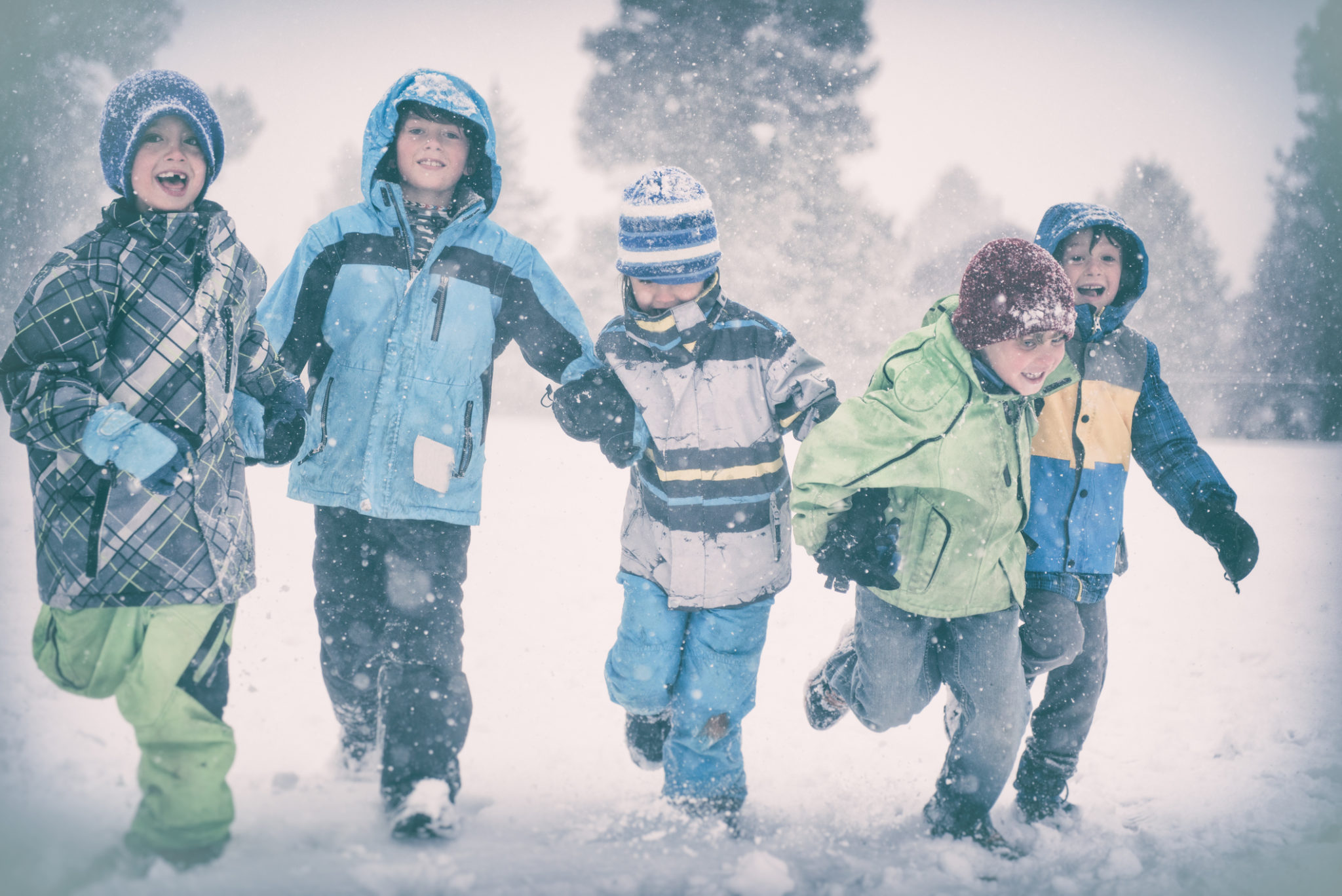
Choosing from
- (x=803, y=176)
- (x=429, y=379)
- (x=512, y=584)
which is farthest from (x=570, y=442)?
(x=429, y=379)

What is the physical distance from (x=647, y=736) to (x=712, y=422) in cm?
106

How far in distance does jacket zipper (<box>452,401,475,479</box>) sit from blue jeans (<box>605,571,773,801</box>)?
0.63 m

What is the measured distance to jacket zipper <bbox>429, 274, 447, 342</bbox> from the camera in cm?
248

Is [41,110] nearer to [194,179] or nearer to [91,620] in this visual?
[194,179]

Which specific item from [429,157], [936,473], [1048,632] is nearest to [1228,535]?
[1048,632]

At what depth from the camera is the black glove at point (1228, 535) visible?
2572 mm

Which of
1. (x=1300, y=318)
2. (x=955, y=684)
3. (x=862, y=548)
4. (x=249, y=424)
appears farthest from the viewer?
(x=1300, y=318)

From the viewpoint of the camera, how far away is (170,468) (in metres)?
1.91

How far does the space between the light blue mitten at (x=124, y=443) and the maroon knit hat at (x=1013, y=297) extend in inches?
84.5

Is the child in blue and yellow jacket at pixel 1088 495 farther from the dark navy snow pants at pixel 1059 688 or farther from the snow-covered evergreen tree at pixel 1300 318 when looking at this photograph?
the snow-covered evergreen tree at pixel 1300 318

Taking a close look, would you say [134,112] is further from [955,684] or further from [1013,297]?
[955,684]

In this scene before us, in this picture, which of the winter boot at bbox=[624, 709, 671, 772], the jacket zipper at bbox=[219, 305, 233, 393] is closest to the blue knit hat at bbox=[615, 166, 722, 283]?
the jacket zipper at bbox=[219, 305, 233, 393]

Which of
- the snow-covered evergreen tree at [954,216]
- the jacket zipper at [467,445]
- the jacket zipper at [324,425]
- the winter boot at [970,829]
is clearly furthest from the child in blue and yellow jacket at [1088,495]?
the snow-covered evergreen tree at [954,216]

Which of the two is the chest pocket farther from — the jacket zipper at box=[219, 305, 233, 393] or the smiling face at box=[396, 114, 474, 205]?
the jacket zipper at box=[219, 305, 233, 393]
